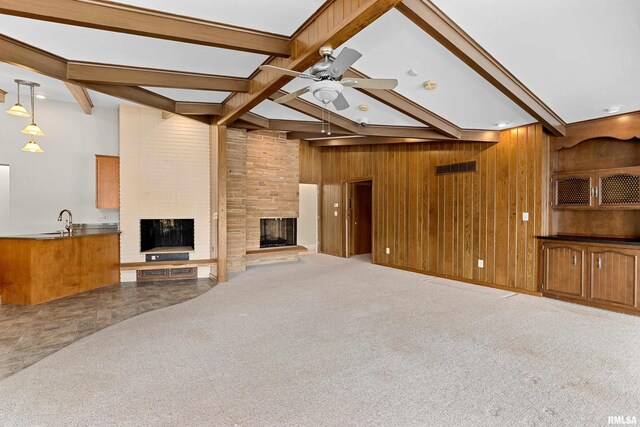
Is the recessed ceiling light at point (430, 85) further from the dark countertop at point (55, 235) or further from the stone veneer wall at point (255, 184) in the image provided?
the dark countertop at point (55, 235)

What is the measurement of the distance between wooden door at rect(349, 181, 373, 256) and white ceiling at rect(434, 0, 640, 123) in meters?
5.03

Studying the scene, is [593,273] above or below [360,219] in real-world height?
below

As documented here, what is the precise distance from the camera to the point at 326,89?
289 cm

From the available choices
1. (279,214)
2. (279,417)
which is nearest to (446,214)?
(279,214)

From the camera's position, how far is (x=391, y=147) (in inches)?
280

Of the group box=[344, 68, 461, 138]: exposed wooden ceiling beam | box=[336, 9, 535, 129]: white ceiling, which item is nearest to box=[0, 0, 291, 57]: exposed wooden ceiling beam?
box=[336, 9, 535, 129]: white ceiling

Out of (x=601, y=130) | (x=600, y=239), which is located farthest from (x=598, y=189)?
(x=601, y=130)

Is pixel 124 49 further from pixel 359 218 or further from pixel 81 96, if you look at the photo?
pixel 359 218

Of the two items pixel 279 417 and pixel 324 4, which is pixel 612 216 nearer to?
pixel 324 4

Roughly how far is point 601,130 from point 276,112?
16.0ft

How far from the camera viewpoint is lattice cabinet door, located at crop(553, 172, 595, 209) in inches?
180

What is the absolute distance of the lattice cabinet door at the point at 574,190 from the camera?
4.57m

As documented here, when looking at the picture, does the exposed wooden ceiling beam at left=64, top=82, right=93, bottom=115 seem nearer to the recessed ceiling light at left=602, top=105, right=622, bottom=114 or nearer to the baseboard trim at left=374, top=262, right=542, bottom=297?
the baseboard trim at left=374, top=262, right=542, bottom=297

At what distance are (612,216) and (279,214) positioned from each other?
5811 mm
